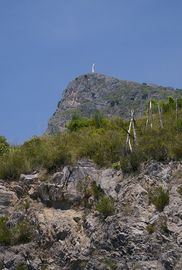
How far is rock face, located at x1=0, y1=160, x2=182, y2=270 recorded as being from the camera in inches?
628

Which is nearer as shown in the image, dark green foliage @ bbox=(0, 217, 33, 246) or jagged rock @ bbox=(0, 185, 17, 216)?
dark green foliage @ bbox=(0, 217, 33, 246)

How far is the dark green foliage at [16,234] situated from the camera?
699 inches

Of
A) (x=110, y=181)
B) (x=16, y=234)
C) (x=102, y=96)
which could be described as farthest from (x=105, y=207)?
(x=102, y=96)

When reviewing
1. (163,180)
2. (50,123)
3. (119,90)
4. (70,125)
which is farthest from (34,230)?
(119,90)

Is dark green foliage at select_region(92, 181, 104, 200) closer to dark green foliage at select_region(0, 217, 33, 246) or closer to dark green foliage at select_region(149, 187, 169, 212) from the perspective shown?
dark green foliage at select_region(149, 187, 169, 212)

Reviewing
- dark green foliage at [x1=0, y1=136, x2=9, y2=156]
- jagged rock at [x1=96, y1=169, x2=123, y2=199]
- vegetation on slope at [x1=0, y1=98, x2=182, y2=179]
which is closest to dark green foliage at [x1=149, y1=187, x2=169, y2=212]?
jagged rock at [x1=96, y1=169, x2=123, y2=199]

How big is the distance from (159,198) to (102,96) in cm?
9552

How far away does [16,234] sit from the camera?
58.7 feet

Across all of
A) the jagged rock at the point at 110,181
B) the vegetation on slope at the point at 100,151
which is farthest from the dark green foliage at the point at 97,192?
the vegetation on slope at the point at 100,151

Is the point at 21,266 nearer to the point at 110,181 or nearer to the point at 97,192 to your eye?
the point at 97,192

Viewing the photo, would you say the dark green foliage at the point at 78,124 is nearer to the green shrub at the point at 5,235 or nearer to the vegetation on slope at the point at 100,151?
the vegetation on slope at the point at 100,151

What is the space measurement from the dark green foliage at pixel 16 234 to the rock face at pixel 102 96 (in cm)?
7705

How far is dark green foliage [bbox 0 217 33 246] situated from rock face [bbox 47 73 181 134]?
77.0 m

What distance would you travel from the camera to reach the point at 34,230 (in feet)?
59.2
